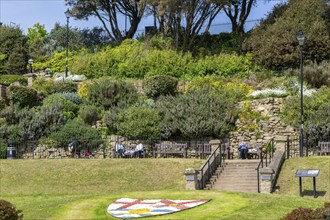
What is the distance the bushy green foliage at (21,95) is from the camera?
40.6 meters

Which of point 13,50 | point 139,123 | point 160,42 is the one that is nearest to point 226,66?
point 160,42

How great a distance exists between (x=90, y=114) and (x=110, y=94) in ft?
9.44

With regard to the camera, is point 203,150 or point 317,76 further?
point 317,76

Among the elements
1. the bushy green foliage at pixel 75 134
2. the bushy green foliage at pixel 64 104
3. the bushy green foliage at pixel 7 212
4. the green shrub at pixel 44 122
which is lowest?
the bushy green foliage at pixel 7 212

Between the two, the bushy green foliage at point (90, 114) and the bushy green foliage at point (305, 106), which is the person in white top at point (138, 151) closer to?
the bushy green foliage at point (90, 114)

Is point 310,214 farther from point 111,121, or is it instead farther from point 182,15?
point 182,15

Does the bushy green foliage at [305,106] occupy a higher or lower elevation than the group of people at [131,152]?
higher

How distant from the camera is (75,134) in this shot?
1430 inches

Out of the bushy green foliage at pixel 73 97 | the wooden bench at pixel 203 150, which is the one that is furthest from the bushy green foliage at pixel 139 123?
the bushy green foliage at pixel 73 97

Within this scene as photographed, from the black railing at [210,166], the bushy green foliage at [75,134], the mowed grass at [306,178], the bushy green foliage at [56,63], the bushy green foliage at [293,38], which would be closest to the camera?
the mowed grass at [306,178]

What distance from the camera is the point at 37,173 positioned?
99.5 feet

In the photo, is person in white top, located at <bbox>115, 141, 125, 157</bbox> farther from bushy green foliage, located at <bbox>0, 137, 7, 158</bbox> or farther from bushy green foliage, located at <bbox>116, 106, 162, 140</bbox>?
bushy green foliage, located at <bbox>0, 137, 7, 158</bbox>

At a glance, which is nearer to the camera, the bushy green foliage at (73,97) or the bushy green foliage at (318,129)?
the bushy green foliage at (318,129)

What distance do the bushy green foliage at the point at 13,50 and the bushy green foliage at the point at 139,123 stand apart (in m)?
22.6
